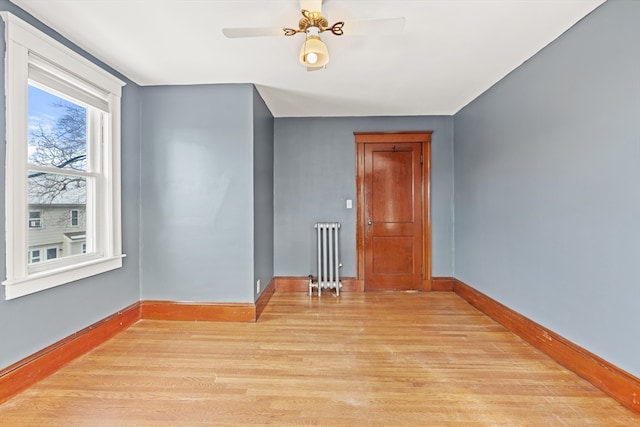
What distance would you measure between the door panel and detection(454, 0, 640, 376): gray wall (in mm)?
1045

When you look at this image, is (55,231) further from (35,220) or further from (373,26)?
(373,26)

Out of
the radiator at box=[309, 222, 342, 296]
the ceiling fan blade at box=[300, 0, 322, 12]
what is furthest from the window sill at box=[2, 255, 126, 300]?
the ceiling fan blade at box=[300, 0, 322, 12]

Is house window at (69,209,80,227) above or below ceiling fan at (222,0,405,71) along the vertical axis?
below

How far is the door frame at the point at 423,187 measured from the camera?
4008 mm

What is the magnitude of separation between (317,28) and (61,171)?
213 centimetres

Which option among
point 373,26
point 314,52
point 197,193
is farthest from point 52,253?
point 373,26

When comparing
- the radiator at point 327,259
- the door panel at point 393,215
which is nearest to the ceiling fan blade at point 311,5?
the door panel at point 393,215

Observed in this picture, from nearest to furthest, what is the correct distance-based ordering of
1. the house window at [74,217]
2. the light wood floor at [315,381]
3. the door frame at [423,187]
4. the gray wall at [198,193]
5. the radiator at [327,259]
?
the light wood floor at [315,381] < the house window at [74,217] < the gray wall at [198,193] < the radiator at [327,259] < the door frame at [423,187]

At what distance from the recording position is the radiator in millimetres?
3854

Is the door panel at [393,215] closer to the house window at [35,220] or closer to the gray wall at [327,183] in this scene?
the gray wall at [327,183]

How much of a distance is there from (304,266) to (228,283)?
129cm

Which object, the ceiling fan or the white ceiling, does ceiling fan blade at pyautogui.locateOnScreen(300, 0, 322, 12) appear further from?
the white ceiling

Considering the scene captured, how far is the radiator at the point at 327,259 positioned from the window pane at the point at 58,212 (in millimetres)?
2460

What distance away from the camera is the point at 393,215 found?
4059 mm
